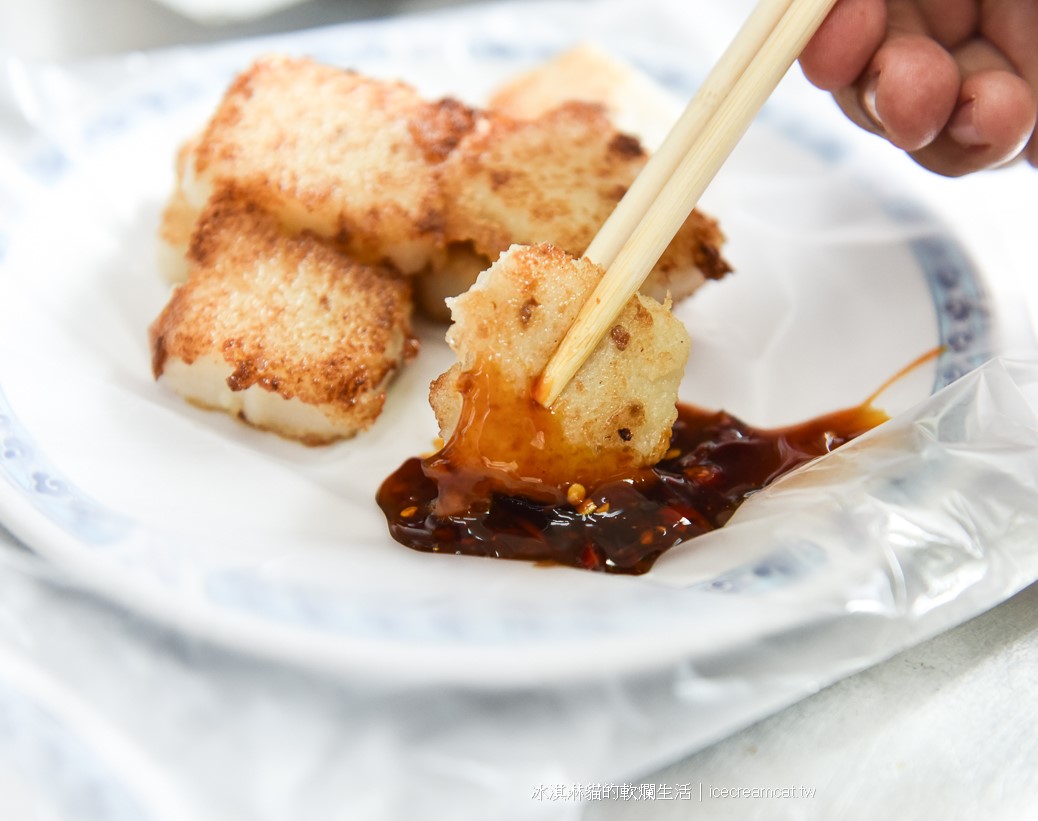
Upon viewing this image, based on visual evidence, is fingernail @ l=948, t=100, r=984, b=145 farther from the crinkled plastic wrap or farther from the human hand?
the crinkled plastic wrap

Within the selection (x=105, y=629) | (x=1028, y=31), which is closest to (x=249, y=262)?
(x=105, y=629)

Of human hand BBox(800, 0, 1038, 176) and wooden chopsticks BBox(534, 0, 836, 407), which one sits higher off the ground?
human hand BBox(800, 0, 1038, 176)

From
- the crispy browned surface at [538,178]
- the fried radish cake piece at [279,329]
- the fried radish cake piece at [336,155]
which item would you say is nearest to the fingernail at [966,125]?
the crispy browned surface at [538,178]

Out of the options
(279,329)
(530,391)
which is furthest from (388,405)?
(530,391)

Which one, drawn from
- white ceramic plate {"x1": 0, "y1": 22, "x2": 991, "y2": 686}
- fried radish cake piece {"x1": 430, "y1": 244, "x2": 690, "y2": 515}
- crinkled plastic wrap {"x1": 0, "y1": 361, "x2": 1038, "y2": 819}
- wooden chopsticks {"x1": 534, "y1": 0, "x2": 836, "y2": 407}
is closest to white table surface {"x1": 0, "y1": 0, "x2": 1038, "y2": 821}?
crinkled plastic wrap {"x1": 0, "y1": 361, "x2": 1038, "y2": 819}

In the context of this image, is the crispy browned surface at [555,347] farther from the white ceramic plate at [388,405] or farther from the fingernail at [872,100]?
the fingernail at [872,100]
